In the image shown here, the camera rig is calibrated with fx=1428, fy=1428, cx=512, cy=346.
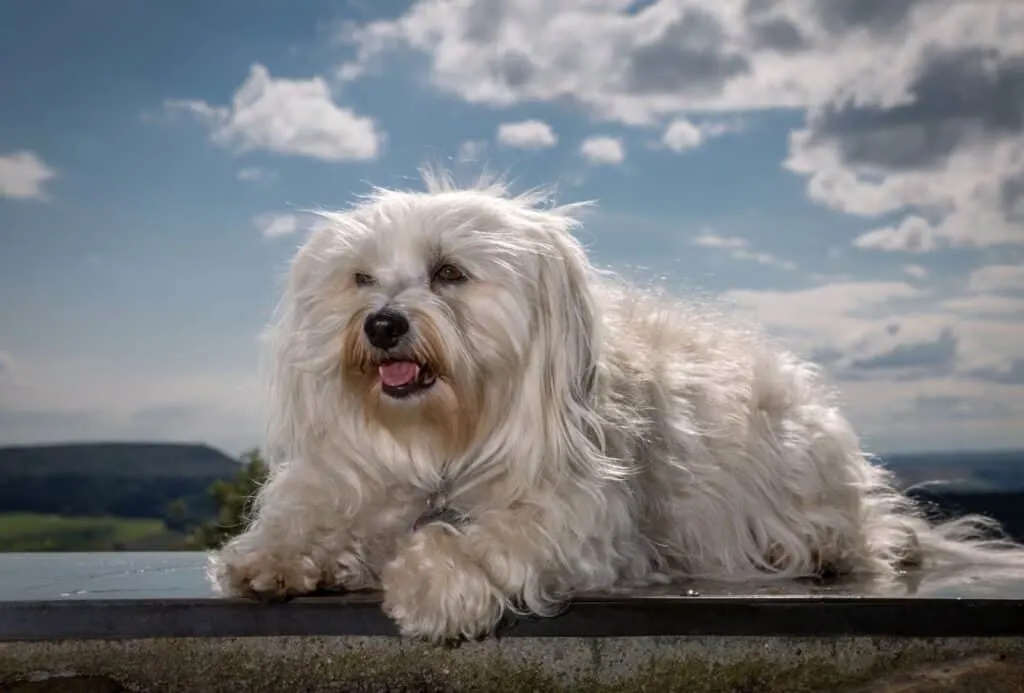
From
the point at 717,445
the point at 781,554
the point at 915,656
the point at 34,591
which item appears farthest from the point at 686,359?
the point at 34,591

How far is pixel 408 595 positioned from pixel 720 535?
98 cm

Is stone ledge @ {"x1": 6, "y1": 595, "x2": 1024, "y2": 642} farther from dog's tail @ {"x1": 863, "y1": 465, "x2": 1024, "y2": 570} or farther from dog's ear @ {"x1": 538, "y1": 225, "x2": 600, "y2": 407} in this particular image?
dog's tail @ {"x1": 863, "y1": 465, "x2": 1024, "y2": 570}

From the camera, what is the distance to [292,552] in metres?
3.07

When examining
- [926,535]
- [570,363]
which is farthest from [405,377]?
[926,535]

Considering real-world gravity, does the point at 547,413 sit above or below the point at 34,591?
above

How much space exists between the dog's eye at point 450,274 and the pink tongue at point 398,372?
0.20 m

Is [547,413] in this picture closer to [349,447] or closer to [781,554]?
[349,447]

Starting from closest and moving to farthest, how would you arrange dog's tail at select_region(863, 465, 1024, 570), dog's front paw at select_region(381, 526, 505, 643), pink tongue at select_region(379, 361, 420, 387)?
dog's front paw at select_region(381, 526, 505, 643) → pink tongue at select_region(379, 361, 420, 387) → dog's tail at select_region(863, 465, 1024, 570)

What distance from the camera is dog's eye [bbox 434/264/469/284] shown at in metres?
2.97

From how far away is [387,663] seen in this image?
115 inches

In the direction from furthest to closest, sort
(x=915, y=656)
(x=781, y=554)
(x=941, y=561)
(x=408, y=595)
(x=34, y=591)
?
1. (x=941, y=561)
2. (x=781, y=554)
3. (x=34, y=591)
4. (x=915, y=656)
5. (x=408, y=595)

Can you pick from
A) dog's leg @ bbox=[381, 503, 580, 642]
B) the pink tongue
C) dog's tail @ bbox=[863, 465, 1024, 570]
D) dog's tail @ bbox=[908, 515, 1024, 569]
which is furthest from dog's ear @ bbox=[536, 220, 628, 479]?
dog's tail @ bbox=[908, 515, 1024, 569]

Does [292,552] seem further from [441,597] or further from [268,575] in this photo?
[441,597]

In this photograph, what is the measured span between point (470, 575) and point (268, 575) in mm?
456
